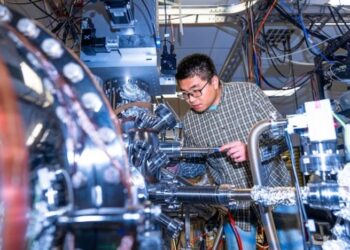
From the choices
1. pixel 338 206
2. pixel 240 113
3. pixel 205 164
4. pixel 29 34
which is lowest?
pixel 338 206

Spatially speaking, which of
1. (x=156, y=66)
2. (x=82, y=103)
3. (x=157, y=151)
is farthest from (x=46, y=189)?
(x=156, y=66)

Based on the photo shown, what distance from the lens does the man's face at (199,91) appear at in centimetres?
163

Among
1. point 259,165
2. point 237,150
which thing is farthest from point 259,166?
point 237,150

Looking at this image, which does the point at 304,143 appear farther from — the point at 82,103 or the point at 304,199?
the point at 82,103

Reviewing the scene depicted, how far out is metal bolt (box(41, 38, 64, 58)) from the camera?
388 millimetres

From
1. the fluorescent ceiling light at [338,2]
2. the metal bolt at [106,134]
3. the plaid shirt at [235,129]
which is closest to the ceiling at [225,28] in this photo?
the fluorescent ceiling light at [338,2]

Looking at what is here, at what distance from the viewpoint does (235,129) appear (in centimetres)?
165

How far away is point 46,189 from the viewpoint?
15.0 inches

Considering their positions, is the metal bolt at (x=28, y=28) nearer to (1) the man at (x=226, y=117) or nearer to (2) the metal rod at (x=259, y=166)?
(2) the metal rod at (x=259, y=166)

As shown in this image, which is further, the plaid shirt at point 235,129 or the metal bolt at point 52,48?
the plaid shirt at point 235,129

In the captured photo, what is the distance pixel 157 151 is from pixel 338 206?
0.38m

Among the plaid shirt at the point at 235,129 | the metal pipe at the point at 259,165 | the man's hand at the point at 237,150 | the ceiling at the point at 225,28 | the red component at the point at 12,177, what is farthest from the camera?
Result: the ceiling at the point at 225,28

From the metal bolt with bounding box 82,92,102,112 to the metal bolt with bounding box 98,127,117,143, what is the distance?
0.08 feet

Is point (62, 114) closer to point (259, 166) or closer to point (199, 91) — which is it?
point (259, 166)
